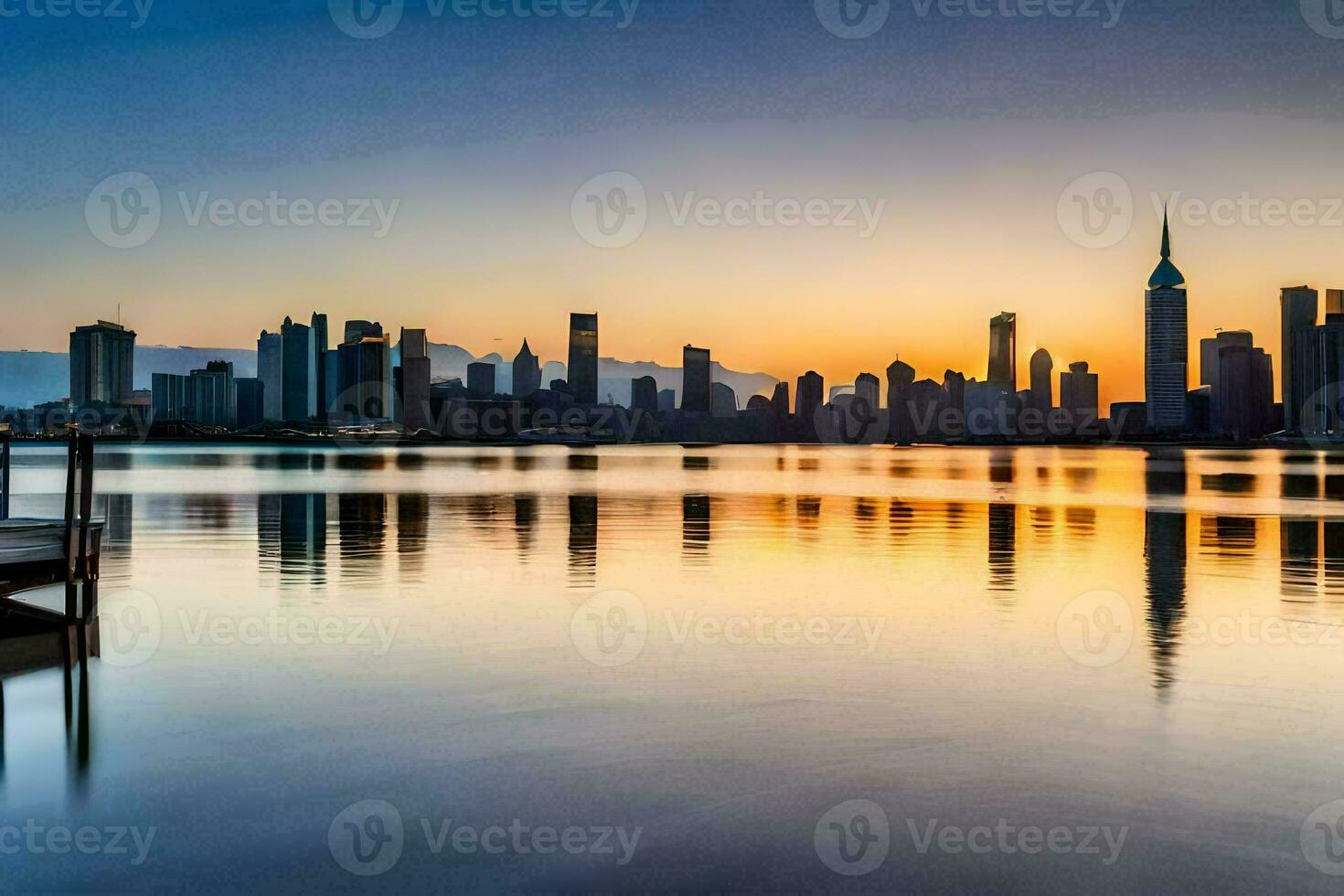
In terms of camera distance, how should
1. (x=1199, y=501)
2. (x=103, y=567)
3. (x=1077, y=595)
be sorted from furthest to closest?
(x=1199, y=501)
(x=103, y=567)
(x=1077, y=595)

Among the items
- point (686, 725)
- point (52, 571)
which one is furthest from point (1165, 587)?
point (52, 571)

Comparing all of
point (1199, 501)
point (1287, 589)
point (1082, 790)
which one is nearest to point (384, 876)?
point (1082, 790)

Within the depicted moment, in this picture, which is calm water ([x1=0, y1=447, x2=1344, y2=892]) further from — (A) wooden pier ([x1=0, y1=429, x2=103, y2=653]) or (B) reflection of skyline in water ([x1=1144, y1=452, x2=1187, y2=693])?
(A) wooden pier ([x1=0, y1=429, x2=103, y2=653])

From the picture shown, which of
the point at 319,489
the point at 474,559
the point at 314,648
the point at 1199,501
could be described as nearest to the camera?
the point at 314,648

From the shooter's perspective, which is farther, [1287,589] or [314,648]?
[1287,589]

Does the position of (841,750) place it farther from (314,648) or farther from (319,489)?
(319,489)

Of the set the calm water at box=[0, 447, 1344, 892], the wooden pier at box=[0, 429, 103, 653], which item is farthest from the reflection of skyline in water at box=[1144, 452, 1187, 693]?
the wooden pier at box=[0, 429, 103, 653]

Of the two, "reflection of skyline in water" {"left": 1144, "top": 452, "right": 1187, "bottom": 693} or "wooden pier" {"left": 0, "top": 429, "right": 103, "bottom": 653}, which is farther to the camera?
"wooden pier" {"left": 0, "top": 429, "right": 103, "bottom": 653}

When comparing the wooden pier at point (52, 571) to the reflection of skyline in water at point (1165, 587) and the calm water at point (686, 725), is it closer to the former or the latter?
the calm water at point (686, 725)
